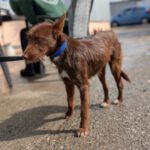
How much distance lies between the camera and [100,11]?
20.4 m

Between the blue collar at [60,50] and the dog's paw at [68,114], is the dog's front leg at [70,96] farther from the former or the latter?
the blue collar at [60,50]

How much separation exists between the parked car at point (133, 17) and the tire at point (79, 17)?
29976 millimetres

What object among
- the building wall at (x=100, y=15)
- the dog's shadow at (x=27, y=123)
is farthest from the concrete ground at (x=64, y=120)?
the building wall at (x=100, y=15)

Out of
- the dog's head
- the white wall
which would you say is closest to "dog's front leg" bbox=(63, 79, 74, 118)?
the dog's head

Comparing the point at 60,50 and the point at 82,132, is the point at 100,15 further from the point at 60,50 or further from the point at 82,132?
the point at 82,132

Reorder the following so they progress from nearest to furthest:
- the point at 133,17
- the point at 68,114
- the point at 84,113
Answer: the point at 84,113 → the point at 68,114 → the point at 133,17

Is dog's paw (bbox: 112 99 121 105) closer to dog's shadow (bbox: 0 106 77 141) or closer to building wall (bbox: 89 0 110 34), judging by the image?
dog's shadow (bbox: 0 106 77 141)

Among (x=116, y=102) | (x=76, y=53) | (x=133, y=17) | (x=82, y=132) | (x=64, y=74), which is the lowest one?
(x=133, y=17)

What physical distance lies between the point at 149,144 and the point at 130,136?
318mm

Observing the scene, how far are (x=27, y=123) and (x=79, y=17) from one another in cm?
254

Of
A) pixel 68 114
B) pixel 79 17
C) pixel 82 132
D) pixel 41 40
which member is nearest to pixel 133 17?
pixel 79 17

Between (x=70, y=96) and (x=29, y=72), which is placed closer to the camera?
(x=70, y=96)

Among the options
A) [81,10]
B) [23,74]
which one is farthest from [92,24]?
[81,10]

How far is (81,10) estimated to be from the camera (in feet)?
22.3
